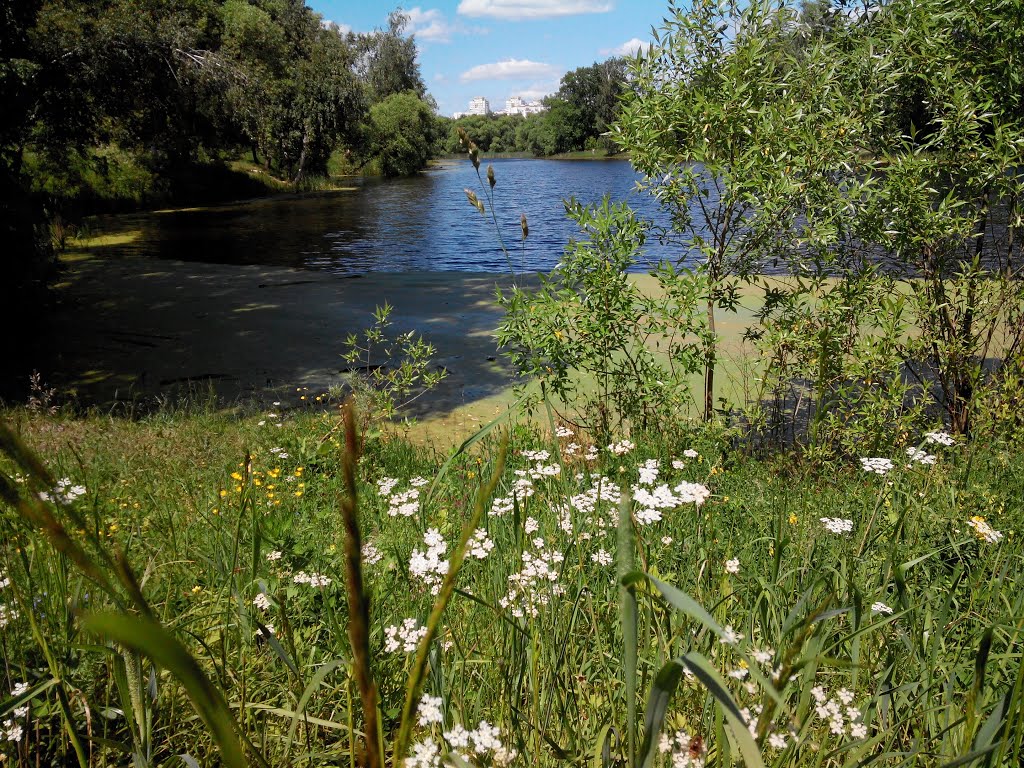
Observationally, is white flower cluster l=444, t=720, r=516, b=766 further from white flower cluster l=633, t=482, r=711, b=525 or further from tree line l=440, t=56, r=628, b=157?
tree line l=440, t=56, r=628, b=157

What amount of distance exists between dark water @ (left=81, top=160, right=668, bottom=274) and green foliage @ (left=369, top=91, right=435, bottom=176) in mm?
15977

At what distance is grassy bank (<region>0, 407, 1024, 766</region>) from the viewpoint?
0.86 meters

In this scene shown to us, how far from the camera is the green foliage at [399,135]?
45.0 meters

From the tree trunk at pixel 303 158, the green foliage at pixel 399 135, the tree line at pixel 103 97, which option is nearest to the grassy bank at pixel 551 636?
the tree line at pixel 103 97

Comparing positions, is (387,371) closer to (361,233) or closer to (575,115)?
(361,233)

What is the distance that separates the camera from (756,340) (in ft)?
14.8

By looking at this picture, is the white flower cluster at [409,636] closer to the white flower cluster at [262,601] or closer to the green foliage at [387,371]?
the white flower cluster at [262,601]

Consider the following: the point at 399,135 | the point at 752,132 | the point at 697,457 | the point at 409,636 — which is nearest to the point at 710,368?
the point at 697,457

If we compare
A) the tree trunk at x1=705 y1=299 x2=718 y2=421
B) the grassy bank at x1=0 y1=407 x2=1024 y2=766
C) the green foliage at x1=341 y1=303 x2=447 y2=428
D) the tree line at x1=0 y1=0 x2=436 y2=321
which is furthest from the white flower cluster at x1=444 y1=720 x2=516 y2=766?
the tree line at x1=0 y1=0 x2=436 y2=321

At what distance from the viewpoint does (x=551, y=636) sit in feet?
4.01

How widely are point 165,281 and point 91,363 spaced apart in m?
4.49

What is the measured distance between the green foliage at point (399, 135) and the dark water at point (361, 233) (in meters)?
16.0

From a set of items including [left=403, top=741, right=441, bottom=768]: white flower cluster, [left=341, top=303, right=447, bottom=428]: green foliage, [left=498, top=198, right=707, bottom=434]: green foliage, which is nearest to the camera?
[left=403, top=741, right=441, bottom=768]: white flower cluster

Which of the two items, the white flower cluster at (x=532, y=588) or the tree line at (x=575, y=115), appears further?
the tree line at (x=575, y=115)
